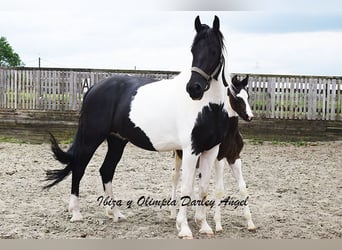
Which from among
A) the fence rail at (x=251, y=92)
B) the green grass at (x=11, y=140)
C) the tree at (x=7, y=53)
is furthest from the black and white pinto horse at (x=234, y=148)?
the green grass at (x=11, y=140)

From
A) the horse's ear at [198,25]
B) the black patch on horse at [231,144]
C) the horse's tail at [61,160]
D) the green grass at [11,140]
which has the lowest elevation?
the green grass at [11,140]

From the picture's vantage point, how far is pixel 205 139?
3.10 metres

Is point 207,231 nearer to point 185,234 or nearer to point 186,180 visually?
point 185,234

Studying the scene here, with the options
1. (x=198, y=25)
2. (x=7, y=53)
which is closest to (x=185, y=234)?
(x=198, y=25)

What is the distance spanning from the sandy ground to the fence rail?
66 centimetres

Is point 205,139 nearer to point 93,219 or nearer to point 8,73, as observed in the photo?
point 93,219

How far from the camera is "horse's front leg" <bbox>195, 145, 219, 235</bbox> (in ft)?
10.5

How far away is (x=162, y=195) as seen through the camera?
451cm

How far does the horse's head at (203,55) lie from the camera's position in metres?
2.85

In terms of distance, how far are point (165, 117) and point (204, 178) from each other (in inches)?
19.7

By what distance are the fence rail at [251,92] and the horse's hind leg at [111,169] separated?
2.55m

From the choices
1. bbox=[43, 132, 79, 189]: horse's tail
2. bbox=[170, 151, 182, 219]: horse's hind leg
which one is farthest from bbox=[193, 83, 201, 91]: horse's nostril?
bbox=[43, 132, 79, 189]: horse's tail

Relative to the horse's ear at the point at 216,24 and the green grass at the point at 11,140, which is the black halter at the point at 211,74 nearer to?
the horse's ear at the point at 216,24

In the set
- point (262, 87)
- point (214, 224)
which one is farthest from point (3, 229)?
point (262, 87)
